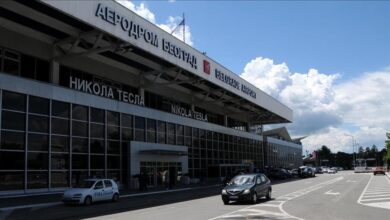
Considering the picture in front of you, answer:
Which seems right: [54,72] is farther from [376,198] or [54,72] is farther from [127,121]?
[376,198]

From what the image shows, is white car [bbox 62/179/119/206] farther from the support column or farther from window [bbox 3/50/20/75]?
the support column

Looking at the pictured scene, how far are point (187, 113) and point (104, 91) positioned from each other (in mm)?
17526

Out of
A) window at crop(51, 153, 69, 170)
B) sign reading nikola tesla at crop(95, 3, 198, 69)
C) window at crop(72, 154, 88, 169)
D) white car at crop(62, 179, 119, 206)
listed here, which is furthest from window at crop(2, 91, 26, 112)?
sign reading nikola tesla at crop(95, 3, 198, 69)

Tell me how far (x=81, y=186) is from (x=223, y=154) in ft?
125

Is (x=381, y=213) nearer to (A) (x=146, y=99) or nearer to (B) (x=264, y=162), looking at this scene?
(A) (x=146, y=99)

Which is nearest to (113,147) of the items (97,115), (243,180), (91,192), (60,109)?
(97,115)

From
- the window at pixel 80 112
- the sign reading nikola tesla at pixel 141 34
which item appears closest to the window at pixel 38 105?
the window at pixel 80 112

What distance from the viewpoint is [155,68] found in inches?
1758

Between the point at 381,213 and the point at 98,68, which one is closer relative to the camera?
the point at 381,213

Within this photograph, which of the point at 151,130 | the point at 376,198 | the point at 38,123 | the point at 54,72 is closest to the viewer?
the point at 376,198

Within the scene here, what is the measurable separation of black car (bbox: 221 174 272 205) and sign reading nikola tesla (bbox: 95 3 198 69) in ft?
46.9

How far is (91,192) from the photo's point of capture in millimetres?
26016

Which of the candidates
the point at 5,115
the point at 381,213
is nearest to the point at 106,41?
the point at 5,115

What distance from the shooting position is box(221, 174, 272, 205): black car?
23.7 m
